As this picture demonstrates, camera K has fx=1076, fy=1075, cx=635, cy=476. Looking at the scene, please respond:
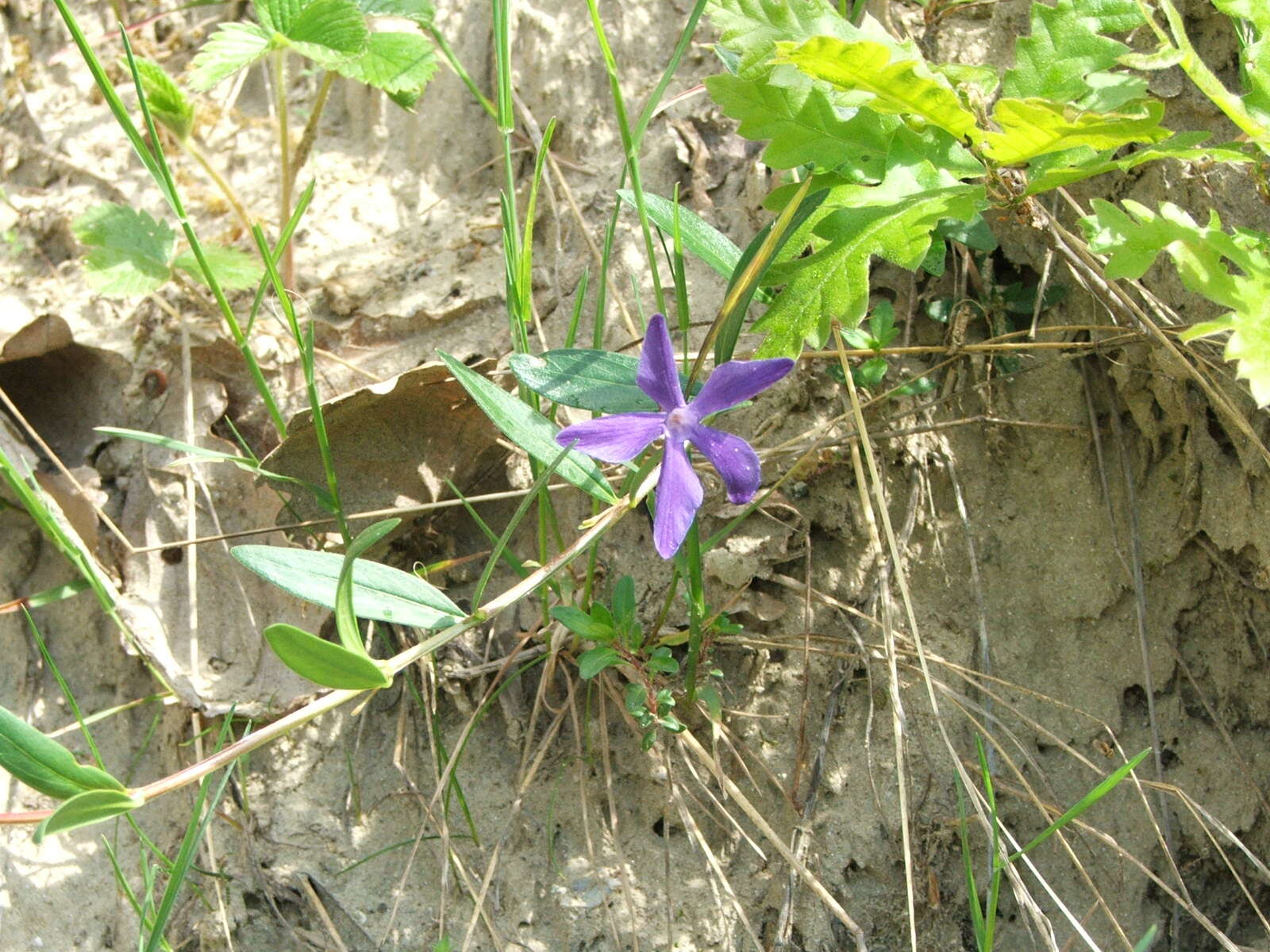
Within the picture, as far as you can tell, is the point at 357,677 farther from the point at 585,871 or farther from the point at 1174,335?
the point at 1174,335

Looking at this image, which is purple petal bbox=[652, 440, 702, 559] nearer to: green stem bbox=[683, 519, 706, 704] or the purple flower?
the purple flower

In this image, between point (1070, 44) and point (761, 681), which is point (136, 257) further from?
point (1070, 44)

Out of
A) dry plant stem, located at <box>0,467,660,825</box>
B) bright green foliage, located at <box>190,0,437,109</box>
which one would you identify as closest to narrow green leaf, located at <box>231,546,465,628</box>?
dry plant stem, located at <box>0,467,660,825</box>

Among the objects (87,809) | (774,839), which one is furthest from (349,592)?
(774,839)

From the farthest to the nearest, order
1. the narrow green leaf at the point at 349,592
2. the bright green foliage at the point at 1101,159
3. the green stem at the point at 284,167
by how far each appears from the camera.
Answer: the green stem at the point at 284,167
the bright green foliage at the point at 1101,159
the narrow green leaf at the point at 349,592

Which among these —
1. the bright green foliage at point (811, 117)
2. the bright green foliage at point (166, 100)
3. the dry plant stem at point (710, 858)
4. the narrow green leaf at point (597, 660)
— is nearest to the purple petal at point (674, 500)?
the narrow green leaf at point (597, 660)

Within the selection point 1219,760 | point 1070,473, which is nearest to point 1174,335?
point 1070,473

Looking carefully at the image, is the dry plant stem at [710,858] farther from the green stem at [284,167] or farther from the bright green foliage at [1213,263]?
the green stem at [284,167]
